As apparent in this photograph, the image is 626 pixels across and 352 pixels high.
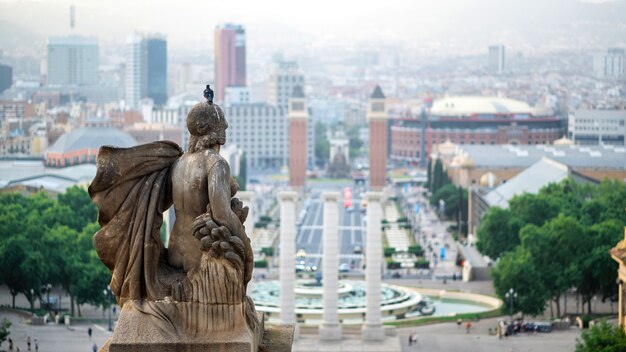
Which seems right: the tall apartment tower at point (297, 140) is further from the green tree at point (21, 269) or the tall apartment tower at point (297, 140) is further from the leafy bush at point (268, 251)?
the green tree at point (21, 269)

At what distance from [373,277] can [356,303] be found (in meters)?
12.1

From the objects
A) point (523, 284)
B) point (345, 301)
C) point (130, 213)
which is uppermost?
point (130, 213)

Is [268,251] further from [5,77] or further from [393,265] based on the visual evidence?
[5,77]

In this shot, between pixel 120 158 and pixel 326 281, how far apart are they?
4509 cm

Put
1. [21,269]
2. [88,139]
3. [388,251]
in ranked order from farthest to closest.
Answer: [88,139]
[388,251]
[21,269]

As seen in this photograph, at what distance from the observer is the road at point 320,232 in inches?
3857

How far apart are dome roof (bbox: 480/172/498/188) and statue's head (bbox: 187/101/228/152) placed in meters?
99.9

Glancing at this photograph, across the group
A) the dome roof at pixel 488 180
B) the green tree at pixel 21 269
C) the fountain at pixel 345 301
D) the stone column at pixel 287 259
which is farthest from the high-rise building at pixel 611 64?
the green tree at pixel 21 269

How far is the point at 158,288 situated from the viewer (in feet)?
39.5

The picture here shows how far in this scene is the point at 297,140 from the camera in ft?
568

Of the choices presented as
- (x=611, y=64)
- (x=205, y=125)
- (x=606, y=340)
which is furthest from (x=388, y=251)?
(x=205, y=125)

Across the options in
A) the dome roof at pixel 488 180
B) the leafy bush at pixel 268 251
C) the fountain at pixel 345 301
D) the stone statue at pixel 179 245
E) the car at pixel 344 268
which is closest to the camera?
the stone statue at pixel 179 245

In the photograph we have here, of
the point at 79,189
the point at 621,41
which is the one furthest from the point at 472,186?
the point at 79,189

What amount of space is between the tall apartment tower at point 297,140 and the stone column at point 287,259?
4502 inches
